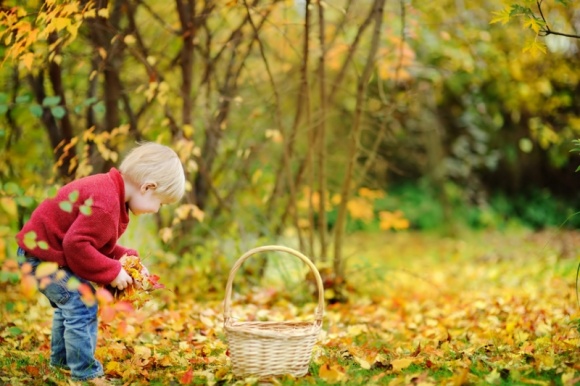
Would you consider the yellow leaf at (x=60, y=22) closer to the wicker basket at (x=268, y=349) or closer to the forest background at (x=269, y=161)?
the forest background at (x=269, y=161)

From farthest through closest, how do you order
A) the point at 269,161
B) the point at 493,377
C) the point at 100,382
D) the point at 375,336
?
the point at 269,161, the point at 375,336, the point at 100,382, the point at 493,377

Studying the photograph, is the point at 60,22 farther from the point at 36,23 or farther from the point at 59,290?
the point at 59,290

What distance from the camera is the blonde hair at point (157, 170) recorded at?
113 inches

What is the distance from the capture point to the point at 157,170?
288 centimetres

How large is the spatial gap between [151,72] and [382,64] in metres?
2.12

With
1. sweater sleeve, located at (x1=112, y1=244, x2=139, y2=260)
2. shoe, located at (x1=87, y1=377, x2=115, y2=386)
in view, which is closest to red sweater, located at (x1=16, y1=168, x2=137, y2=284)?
sweater sleeve, located at (x1=112, y1=244, x2=139, y2=260)

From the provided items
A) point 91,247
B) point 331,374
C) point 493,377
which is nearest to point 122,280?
point 91,247

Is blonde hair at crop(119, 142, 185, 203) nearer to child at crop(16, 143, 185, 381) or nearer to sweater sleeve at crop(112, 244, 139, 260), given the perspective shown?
child at crop(16, 143, 185, 381)

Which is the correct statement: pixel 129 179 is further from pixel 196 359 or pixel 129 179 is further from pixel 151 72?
pixel 151 72

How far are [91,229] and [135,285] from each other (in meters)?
0.31

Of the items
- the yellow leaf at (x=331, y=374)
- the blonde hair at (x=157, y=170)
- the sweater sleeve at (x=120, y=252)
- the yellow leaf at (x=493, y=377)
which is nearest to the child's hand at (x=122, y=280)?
the sweater sleeve at (x=120, y=252)

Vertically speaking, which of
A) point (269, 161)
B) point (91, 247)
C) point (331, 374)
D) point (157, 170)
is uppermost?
point (157, 170)

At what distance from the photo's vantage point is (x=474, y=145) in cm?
1165

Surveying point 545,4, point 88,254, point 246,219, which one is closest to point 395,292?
point 246,219
